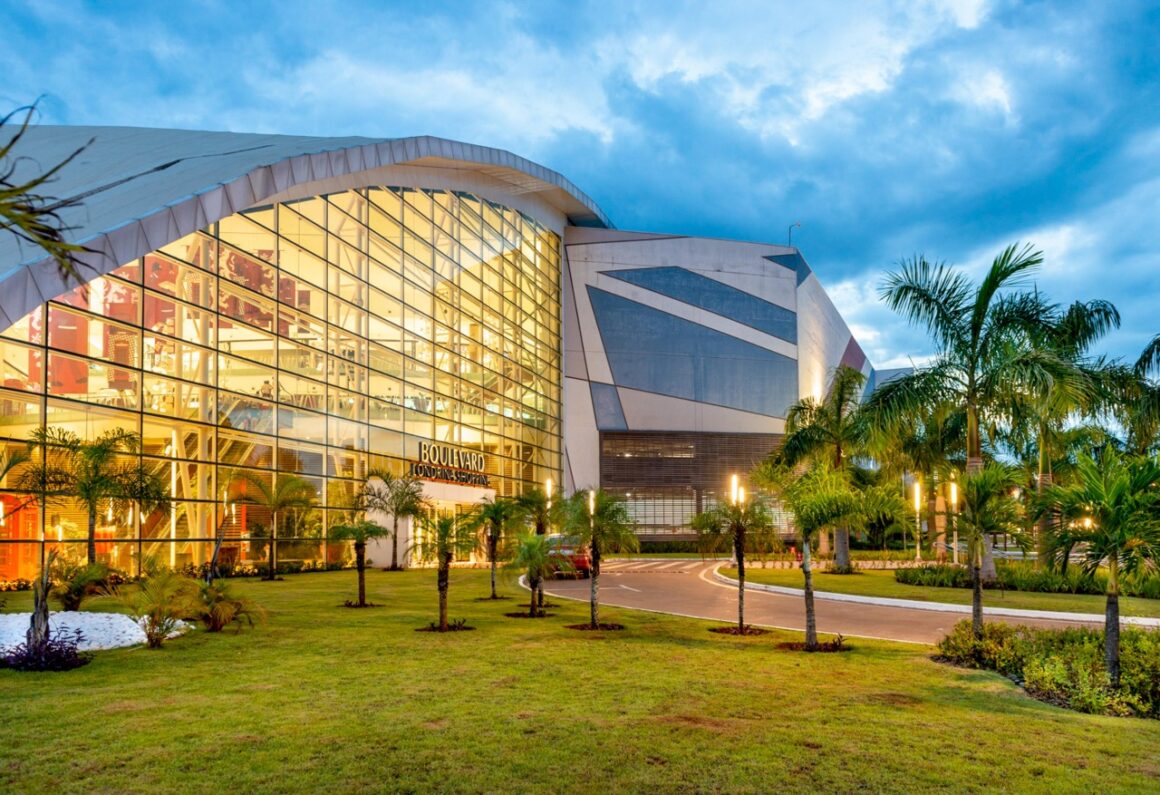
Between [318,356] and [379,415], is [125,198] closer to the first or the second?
[318,356]

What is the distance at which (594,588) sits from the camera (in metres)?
18.9

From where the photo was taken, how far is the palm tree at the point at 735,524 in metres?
18.5

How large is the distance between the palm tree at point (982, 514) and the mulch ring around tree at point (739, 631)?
13.8 ft

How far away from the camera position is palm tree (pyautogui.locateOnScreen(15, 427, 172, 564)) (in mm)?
22188

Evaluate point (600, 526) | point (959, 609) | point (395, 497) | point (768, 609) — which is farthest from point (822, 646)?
point (395, 497)

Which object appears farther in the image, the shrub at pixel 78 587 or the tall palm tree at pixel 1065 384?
the tall palm tree at pixel 1065 384

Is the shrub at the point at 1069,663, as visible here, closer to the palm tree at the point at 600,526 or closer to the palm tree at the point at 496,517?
the palm tree at the point at 600,526

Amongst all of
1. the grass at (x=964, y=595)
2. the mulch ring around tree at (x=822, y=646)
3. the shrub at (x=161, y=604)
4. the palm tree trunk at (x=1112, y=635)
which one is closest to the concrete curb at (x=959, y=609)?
the grass at (x=964, y=595)

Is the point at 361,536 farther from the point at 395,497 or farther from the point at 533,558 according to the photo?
the point at 395,497

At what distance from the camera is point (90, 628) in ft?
51.4

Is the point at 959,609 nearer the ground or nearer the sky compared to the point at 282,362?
nearer the ground

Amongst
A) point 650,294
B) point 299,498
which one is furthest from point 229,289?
point 650,294

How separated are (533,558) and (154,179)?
12.9m

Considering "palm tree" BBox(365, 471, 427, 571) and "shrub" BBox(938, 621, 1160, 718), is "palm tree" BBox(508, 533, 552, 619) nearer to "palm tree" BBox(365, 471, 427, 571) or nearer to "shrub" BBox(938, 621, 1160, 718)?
"shrub" BBox(938, 621, 1160, 718)
